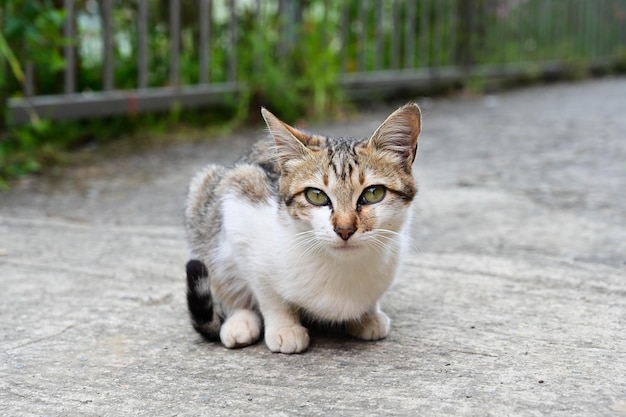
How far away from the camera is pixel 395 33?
27.9 ft

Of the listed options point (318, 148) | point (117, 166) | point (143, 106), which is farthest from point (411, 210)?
point (143, 106)

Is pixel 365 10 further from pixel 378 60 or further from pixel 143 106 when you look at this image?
pixel 143 106

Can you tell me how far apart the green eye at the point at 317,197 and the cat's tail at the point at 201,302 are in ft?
1.36

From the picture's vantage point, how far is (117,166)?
5.55m

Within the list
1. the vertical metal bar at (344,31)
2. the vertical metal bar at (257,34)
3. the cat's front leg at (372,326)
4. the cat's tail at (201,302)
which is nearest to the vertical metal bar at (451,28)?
the vertical metal bar at (344,31)

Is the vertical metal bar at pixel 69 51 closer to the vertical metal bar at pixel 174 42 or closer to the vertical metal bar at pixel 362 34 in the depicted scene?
the vertical metal bar at pixel 174 42

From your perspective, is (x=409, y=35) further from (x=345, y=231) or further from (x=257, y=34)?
(x=345, y=231)

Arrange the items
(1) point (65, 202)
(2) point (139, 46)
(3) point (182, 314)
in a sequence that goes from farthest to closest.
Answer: (2) point (139, 46) < (1) point (65, 202) < (3) point (182, 314)

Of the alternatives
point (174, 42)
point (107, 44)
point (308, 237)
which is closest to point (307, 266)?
point (308, 237)

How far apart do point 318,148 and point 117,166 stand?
3.33 metres

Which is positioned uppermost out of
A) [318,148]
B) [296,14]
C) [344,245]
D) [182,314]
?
[296,14]

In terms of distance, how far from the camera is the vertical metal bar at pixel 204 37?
21.4ft

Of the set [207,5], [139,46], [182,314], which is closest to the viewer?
[182,314]

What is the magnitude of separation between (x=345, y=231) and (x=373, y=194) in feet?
0.55
